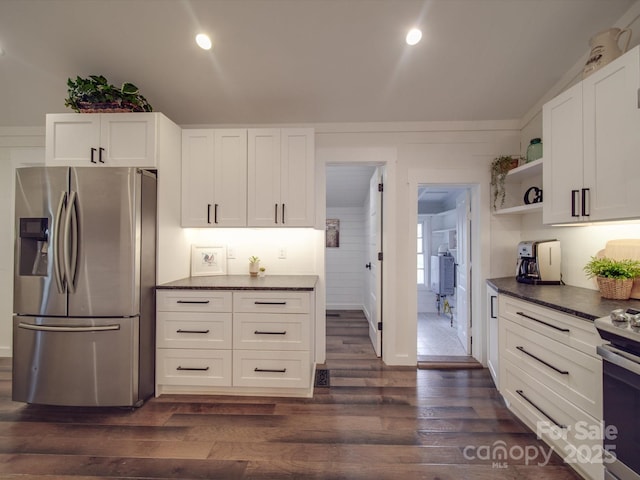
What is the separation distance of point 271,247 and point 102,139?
178 centimetres

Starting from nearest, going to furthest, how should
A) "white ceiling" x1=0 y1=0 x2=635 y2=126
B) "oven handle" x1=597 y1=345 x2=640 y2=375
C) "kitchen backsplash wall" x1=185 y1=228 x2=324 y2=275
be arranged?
1. "oven handle" x1=597 y1=345 x2=640 y2=375
2. "white ceiling" x1=0 y1=0 x2=635 y2=126
3. "kitchen backsplash wall" x1=185 y1=228 x2=324 y2=275

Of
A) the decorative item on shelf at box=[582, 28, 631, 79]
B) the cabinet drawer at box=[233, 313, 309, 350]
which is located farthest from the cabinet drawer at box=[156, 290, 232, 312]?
the decorative item on shelf at box=[582, 28, 631, 79]

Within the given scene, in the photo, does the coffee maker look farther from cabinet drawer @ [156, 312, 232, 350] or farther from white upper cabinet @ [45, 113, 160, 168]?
white upper cabinet @ [45, 113, 160, 168]

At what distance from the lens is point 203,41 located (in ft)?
6.98

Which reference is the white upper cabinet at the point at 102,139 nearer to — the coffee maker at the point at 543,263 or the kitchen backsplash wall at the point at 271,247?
the kitchen backsplash wall at the point at 271,247

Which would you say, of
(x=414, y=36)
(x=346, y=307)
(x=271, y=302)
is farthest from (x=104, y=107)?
(x=346, y=307)

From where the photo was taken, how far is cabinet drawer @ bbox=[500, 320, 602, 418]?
1390 mm

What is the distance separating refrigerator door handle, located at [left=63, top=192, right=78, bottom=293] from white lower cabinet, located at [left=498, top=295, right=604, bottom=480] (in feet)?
11.0

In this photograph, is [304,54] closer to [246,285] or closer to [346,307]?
[246,285]

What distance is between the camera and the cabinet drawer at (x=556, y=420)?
138 cm

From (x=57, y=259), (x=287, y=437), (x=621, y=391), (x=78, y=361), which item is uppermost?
(x=57, y=259)

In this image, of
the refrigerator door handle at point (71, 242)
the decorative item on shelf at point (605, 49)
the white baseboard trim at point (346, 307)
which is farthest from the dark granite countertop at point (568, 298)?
the refrigerator door handle at point (71, 242)

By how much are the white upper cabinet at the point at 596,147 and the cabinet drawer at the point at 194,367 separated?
287 cm

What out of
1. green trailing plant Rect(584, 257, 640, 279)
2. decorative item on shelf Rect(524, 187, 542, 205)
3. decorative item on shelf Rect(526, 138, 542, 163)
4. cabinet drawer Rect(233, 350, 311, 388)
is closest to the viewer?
green trailing plant Rect(584, 257, 640, 279)
